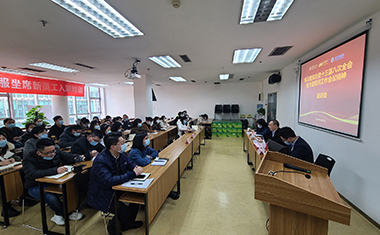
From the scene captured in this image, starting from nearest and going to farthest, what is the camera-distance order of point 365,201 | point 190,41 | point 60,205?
point 60,205, point 365,201, point 190,41

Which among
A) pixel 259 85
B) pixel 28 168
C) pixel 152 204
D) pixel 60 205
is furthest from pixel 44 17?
pixel 259 85

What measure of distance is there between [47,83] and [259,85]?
11.5 m

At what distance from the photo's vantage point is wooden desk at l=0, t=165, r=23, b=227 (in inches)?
86.2

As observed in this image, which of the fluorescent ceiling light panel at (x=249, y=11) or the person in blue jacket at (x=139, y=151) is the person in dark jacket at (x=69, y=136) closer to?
the person in blue jacket at (x=139, y=151)

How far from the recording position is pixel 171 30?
2.77 m

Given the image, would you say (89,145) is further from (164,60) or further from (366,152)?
(366,152)

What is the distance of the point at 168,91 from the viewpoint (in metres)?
11.3

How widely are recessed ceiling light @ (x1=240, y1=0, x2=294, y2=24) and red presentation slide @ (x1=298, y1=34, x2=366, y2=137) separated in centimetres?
143

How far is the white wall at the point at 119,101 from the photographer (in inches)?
476

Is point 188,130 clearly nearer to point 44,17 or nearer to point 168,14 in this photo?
point 168,14

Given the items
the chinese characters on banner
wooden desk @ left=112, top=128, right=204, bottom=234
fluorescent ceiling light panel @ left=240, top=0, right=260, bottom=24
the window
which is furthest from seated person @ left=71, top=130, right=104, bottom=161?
the window

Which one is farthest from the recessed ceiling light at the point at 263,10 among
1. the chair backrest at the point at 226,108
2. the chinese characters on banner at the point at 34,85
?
the chinese characters on banner at the point at 34,85

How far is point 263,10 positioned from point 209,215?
128 inches

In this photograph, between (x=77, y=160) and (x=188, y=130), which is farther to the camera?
(x=188, y=130)
